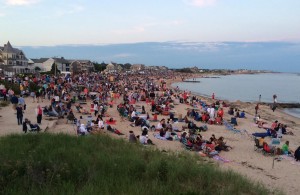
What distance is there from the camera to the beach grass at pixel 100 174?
593 cm

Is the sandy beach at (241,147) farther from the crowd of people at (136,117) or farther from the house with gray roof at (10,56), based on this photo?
the house with gray roof at (10,56)

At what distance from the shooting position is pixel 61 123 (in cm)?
1856

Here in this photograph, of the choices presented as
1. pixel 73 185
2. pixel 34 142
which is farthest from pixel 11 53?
pixel 73 185

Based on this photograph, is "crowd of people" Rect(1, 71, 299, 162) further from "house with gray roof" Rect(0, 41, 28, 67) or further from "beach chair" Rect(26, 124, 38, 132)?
"house with gray roof" Rect(0, 41, 28, 67)

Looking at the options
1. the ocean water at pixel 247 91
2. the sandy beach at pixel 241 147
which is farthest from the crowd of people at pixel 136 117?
the ocean water at pixel 247 91

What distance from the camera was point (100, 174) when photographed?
6.74m

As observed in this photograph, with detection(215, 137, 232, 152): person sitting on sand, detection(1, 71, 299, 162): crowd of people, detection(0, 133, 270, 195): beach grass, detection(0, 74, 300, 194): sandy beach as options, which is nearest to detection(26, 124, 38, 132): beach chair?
detection(1, 71, 299, 162): crowd of people

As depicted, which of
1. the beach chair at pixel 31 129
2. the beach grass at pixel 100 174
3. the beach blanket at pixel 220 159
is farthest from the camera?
the beach chair at pixel 31 129

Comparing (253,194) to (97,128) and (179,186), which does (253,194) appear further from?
(97,128)

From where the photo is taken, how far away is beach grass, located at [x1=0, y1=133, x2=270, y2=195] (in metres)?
5.93

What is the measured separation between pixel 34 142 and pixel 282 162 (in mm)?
9413

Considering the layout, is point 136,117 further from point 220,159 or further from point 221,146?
point 220,159

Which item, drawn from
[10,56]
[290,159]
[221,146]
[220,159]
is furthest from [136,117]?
[10,56]

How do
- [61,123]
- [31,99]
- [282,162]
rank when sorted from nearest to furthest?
[282,162], [61,123], [31,99]
